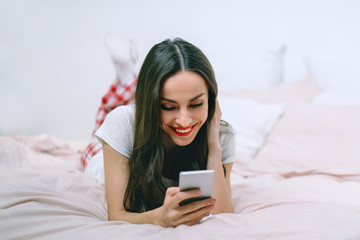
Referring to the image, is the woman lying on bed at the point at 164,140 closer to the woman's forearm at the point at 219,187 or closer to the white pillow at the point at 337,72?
the woman's forearm at the point at 219,187

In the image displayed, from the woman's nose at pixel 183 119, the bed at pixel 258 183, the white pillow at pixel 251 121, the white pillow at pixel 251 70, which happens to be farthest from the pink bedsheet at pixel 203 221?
the white pillow at pixel 251 70

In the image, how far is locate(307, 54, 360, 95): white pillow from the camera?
1.98 meters

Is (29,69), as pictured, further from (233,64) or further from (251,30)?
(251,30)

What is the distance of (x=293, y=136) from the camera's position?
5.68ft

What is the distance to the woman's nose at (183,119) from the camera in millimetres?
888

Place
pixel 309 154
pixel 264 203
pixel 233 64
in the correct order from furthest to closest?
pixel 233 64 → pixel 309 154 → pixel 264 203

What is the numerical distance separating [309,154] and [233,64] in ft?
3.28

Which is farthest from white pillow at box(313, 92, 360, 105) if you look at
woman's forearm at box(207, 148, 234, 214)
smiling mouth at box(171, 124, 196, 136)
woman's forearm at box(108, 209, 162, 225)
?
woman's forearm at box(108, 209, 162, 225)

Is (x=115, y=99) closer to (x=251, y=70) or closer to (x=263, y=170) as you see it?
(x=263, y=170)

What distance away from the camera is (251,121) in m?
1.86

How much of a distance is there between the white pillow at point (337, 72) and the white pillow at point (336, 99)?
0.09 metres

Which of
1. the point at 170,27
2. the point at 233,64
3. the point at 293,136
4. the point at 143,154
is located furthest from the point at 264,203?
the point at 170,27

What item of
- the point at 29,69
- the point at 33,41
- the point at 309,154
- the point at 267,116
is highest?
the point at 33,41

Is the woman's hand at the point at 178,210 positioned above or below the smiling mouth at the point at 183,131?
below
